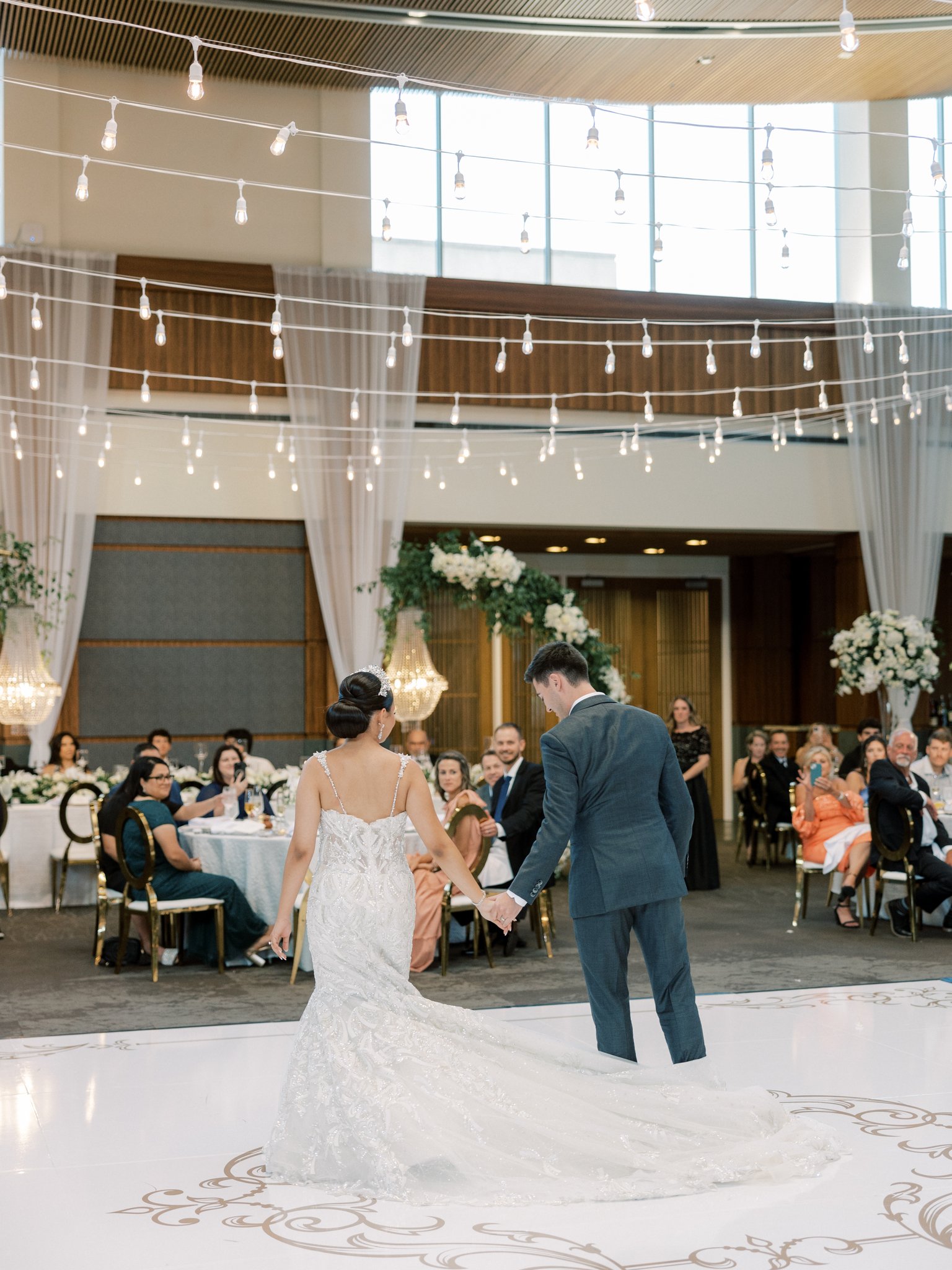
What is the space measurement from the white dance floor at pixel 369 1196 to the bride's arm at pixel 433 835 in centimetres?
45

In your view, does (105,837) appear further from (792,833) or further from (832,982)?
(792,833)

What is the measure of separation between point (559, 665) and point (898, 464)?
1021 centimetres

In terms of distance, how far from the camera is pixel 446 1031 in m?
4.22

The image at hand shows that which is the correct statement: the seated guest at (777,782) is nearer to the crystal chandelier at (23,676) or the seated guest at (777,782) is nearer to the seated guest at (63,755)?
the seated guest at (63,755)

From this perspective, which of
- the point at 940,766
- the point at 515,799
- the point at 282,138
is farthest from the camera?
the point at 940,766

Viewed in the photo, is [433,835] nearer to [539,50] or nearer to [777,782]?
[777,782]

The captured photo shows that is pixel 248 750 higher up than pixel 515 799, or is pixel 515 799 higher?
pixel 248 750

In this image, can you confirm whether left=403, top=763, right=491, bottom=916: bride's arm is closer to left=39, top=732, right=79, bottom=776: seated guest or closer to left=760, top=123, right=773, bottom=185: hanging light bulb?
left=760, top=123, right=773, bottom=185: hanging light bulb

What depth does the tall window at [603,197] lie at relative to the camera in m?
13.2

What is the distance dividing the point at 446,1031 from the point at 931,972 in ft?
12.7

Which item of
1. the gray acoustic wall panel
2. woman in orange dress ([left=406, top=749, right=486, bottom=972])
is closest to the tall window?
the gray acoustic wall panel

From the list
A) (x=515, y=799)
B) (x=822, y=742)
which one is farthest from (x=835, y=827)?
(x=822, y=742)

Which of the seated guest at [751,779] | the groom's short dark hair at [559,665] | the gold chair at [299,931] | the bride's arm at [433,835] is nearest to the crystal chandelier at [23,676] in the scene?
the gold chair at [299,931]

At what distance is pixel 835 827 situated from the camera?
356 inches
